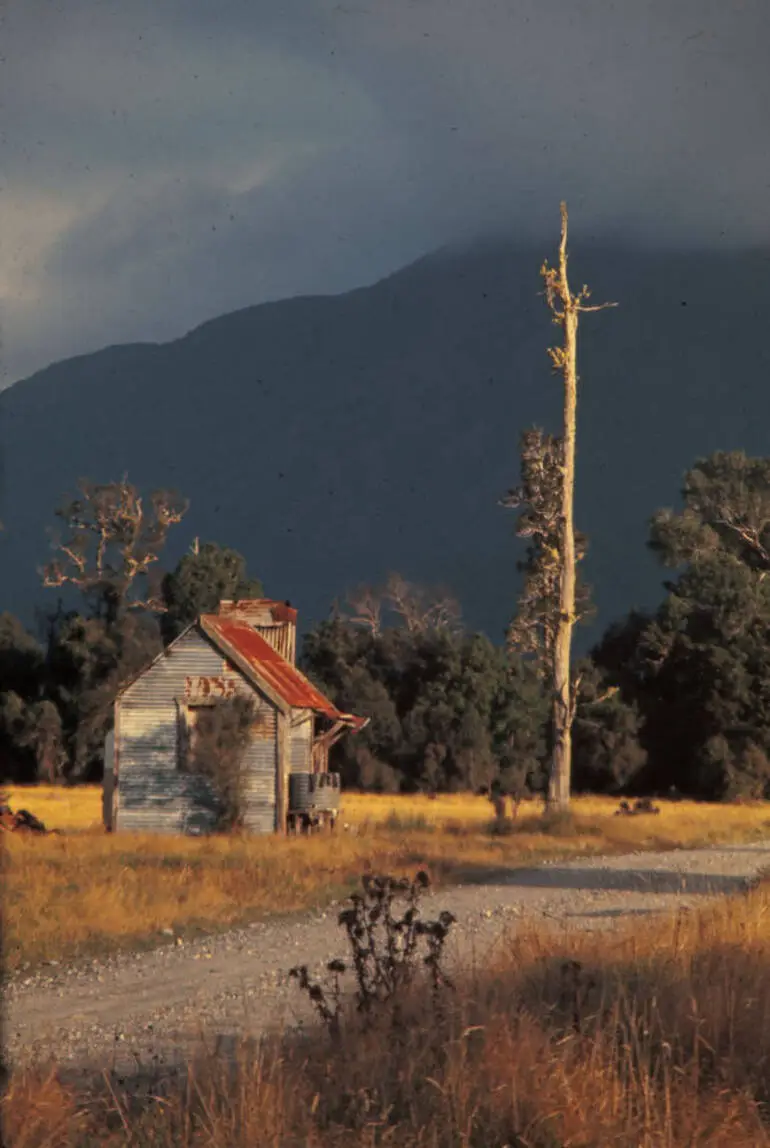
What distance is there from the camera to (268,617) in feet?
129

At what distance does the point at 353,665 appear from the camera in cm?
6944

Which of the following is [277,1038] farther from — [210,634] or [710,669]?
[710,669]

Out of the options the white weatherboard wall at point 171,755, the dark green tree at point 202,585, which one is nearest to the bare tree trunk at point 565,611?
the white weatherboard wall at point 171,755

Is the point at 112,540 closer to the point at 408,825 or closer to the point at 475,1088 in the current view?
the point at 408,825

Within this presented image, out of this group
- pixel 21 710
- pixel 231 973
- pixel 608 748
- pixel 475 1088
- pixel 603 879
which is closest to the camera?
pixel 475 1088

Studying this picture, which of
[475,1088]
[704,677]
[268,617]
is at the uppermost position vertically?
[268,617]

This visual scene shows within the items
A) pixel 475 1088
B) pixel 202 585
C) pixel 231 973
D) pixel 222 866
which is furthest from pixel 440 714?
pixel 475 1088

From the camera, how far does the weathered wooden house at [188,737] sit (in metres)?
34.6

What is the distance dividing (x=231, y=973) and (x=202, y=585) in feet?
178

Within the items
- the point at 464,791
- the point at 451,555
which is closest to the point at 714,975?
the point at 464,791

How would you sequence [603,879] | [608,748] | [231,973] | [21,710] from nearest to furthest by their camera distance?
[231,973], [603,879], [608,748], [21,710]

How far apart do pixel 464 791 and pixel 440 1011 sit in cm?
5568

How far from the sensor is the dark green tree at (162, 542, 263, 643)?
218 feet

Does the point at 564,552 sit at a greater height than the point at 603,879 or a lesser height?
greater
